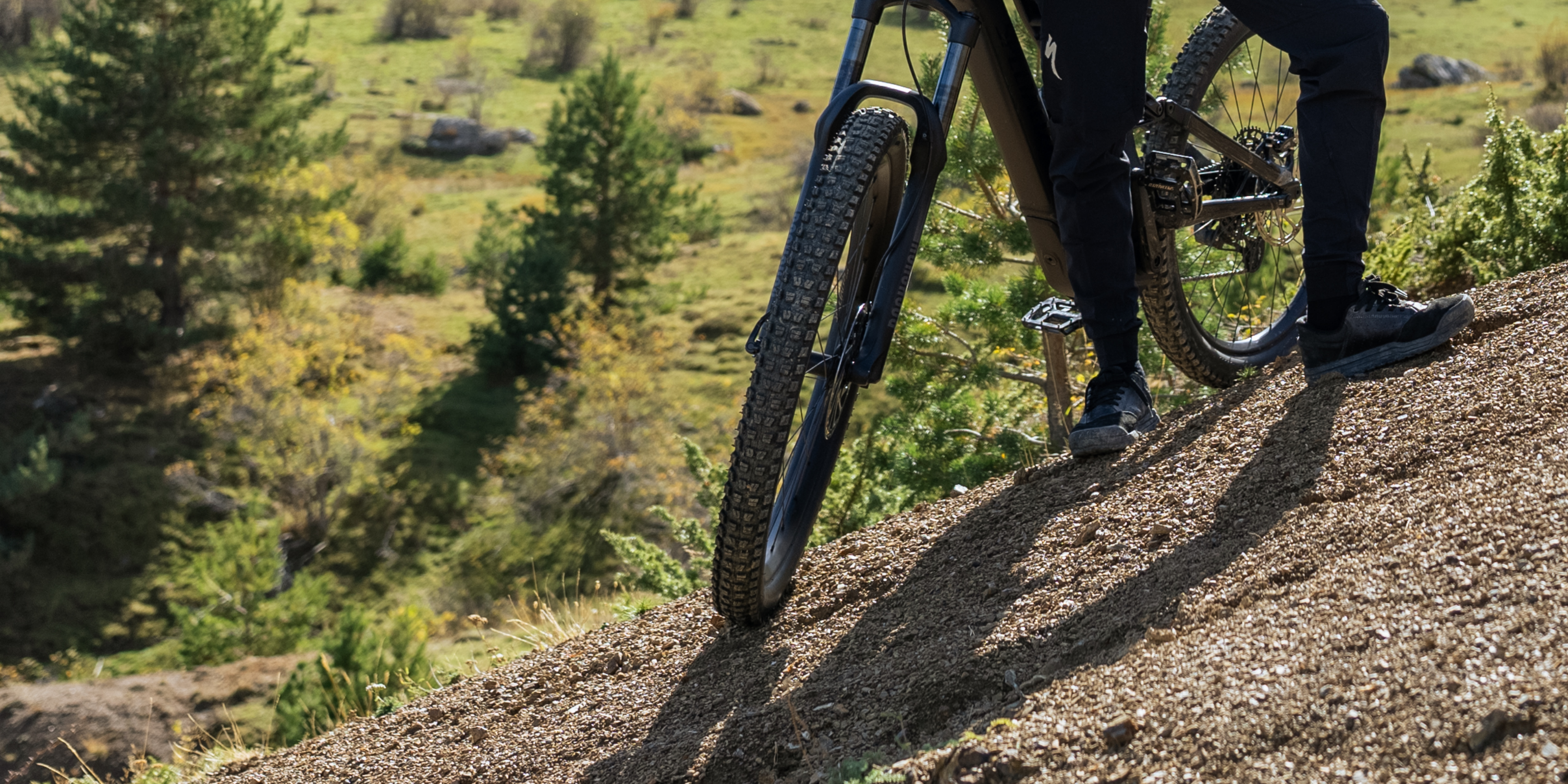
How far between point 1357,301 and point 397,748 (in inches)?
101

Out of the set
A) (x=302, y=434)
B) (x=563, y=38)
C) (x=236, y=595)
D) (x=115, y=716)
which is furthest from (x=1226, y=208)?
(x=563, y=38)

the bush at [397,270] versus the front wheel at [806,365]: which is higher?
the front wheel at [806,365]

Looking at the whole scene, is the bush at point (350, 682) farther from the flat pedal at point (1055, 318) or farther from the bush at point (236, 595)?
the bush at point (236, 595)

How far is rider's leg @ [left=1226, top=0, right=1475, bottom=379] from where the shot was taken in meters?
2.43

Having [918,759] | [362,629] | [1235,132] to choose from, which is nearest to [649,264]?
[362,629]

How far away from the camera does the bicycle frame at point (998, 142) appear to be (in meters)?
2.39

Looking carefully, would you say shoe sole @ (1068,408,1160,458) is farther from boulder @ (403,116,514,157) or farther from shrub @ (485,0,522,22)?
shrub @ (485,0,522,22)

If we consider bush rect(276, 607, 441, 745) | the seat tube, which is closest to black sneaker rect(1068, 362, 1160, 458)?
the seat tube

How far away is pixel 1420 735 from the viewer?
1320mm

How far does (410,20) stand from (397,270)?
33.5 m

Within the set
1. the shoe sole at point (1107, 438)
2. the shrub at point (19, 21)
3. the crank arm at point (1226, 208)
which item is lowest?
the shoe sole at point (1107, 438)

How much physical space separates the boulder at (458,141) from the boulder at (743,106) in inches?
415

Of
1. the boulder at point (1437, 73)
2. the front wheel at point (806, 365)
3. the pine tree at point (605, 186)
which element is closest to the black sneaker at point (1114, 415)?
the front wheel at point (806, 365)

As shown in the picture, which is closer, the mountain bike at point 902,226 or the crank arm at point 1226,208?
the mountain bike at point 902,226
